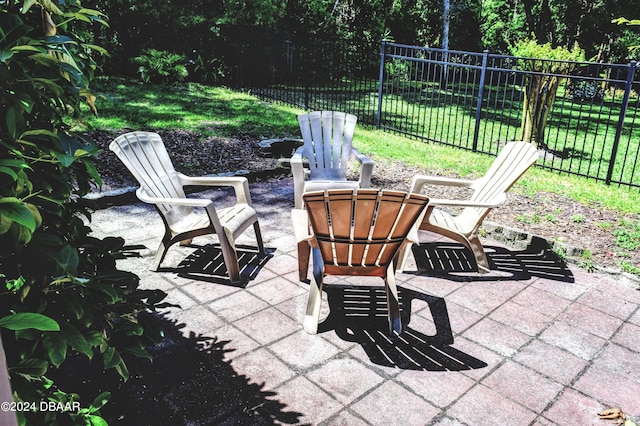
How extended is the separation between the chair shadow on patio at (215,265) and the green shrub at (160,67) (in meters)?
10.8

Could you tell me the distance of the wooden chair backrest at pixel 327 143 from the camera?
611 cm

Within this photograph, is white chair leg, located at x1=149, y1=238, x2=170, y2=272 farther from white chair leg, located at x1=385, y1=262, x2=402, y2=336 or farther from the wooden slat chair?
white chair leg, located at x1=385, y1=262, x2=402, y2=336

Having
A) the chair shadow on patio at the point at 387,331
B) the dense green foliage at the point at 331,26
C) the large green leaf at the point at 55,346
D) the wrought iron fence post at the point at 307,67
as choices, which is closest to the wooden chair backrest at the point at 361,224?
the chair shadow on patio at the point at 387,331

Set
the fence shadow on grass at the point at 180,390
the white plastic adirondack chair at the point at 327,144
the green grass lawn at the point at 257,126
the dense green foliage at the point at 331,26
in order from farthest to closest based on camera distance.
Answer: the dense green foliage at the point at 331,26, the green grass lawn at the point at 257,126, the white plastic adirondack chair at the point at 327,144, the fence shadow on grass at the point at 180,390

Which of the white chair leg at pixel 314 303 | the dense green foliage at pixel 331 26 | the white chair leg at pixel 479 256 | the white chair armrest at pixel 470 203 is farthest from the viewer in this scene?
the dense green foliage at pixel 331 26

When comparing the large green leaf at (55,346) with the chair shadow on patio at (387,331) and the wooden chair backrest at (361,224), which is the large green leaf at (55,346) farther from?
the chair shadow on patio at (387,331)

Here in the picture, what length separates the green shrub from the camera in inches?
570

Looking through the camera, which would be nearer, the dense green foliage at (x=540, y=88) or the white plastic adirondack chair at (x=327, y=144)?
the white plastic adirondack chair at (x=327, y=144)

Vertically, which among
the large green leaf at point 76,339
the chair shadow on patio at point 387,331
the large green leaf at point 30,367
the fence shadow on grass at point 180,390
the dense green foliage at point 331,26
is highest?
the dense green foliage at point 331,26

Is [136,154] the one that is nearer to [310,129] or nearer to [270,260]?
[270,260]

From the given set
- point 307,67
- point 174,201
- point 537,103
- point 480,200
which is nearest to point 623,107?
point 537,103

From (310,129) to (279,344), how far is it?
10.6 feet

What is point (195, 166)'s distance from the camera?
7637 mm

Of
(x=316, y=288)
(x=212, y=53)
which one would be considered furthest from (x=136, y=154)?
(x=212, y=53)
